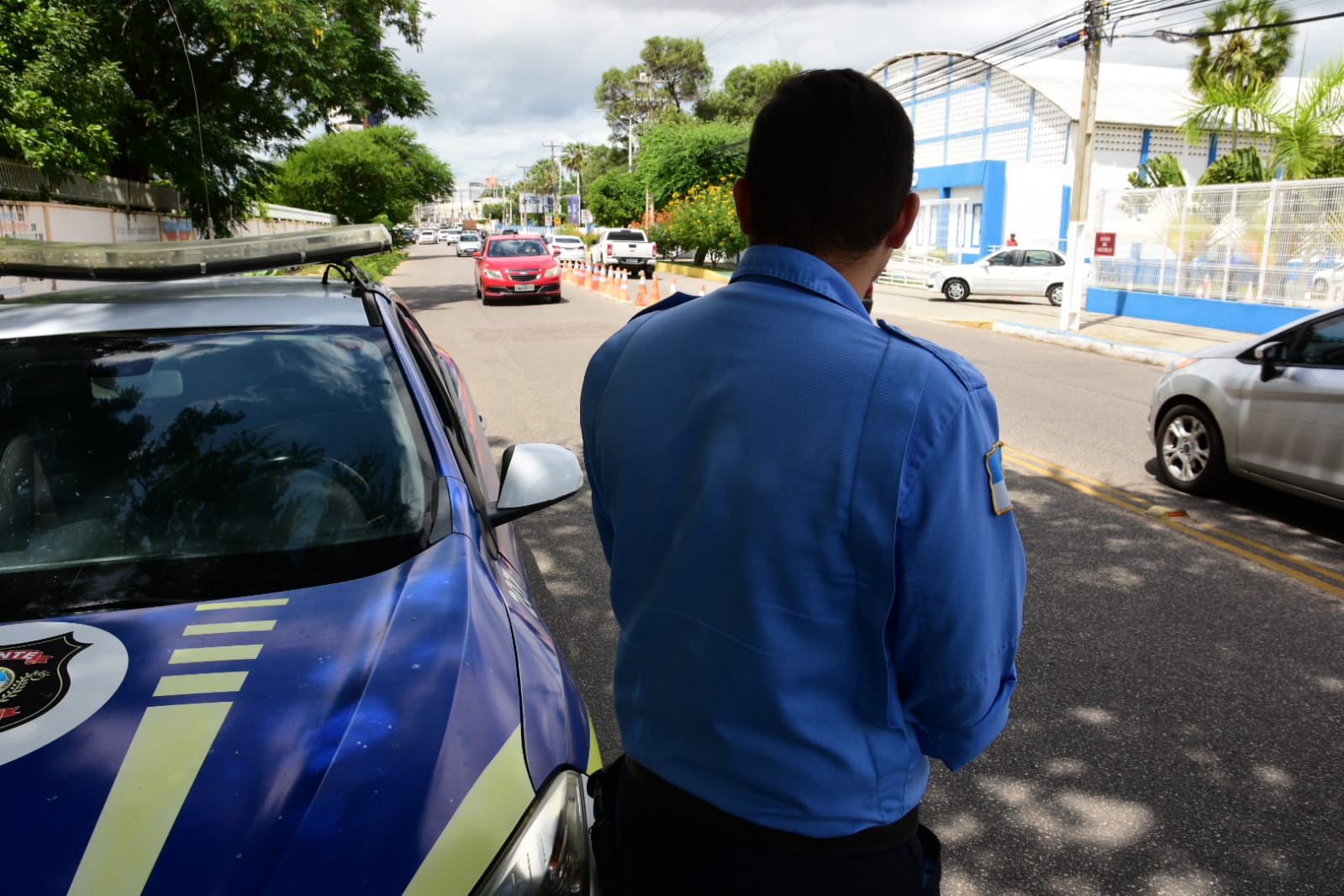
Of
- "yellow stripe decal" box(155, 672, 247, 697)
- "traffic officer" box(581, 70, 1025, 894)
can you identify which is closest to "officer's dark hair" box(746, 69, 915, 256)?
→ "traffic officer" box(581, 70, 1025, 894)

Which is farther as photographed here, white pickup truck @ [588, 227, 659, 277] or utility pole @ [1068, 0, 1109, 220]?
white pickup truck @ [588, 227, 659, 277]

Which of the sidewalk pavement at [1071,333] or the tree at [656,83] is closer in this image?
the sidewalk pavement at [1071,333]

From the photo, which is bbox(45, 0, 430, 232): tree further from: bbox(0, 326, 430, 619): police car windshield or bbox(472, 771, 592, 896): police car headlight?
bbox(472, 771, 592, 896): police car headlight

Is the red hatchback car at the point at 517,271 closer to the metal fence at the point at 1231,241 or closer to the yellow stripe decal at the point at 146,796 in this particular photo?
the metal fence at the point at 1231,241

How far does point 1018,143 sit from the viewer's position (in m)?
36.1

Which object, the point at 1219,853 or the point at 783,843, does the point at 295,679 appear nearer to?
the point at 783,843

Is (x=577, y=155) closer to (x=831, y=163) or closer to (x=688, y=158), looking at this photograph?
(x=688, y=158)

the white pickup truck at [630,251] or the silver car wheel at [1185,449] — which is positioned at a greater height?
the white pickup truck at [630,251]

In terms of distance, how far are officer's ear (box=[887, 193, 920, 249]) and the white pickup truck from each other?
35566mm

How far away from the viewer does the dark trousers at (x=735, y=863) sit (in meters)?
1.27

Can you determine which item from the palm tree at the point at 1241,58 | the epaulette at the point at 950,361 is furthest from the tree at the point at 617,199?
the epaulette at the point at 950,361

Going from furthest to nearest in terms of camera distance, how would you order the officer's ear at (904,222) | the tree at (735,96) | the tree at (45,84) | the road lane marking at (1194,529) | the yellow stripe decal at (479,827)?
the tree at (735,96) < the tree at (45,84) < the road lane marking at (1194,529) < the yellow stripe decal at (479,827) < the officer's ear at (904,222)

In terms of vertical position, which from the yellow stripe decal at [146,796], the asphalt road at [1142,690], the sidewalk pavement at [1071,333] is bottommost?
the asphalt road at [1142,690]

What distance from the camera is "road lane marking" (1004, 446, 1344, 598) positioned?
5504 mm
